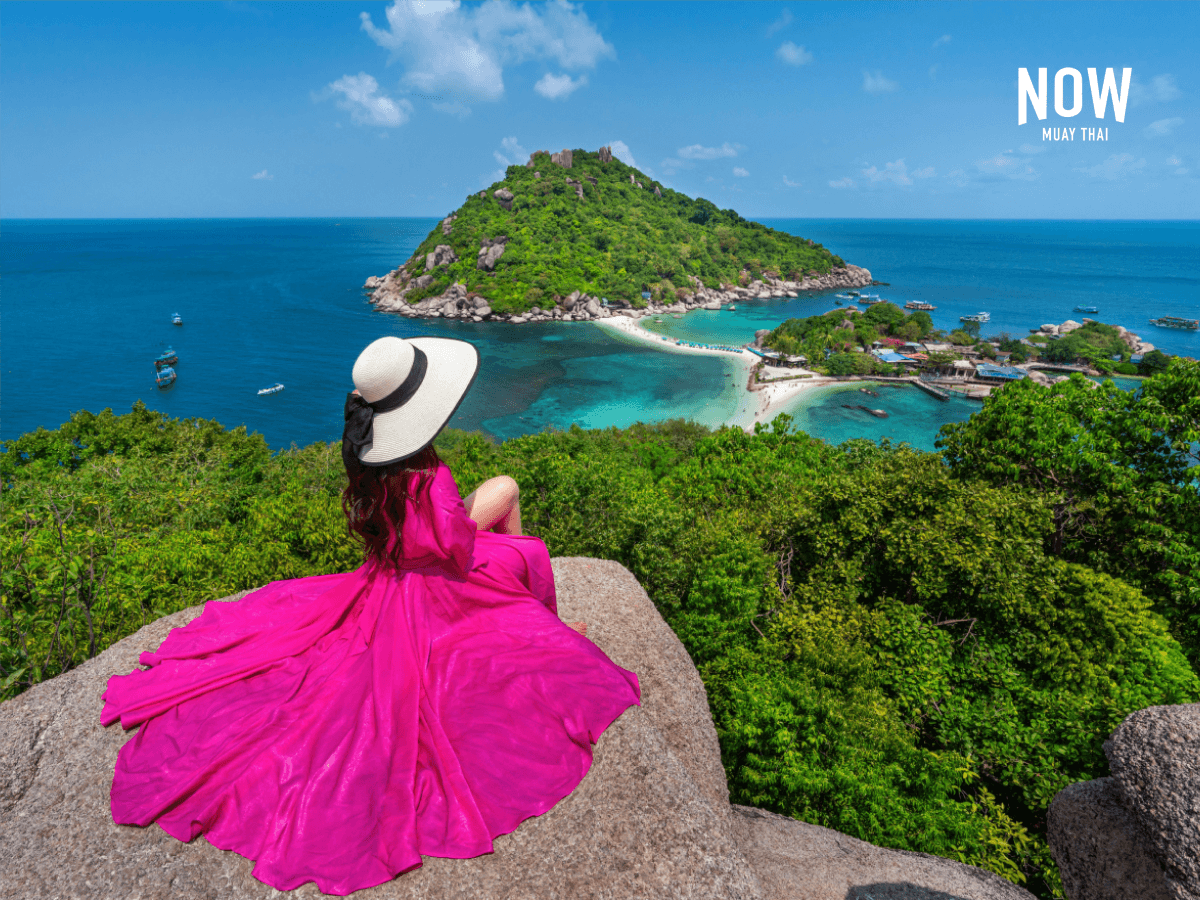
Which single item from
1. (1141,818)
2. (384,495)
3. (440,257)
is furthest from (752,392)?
(440,257)

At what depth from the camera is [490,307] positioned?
92938 millimetres

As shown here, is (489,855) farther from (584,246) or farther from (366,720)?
(584,246)

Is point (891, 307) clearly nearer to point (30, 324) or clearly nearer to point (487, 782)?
point (487, 782)

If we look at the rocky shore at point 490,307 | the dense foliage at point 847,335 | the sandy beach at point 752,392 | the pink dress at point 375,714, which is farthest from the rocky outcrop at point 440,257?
the pink dress at point 375,714

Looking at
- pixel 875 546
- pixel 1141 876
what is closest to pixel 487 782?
pixel 1141 876

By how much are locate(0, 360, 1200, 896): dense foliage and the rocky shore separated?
267 ft

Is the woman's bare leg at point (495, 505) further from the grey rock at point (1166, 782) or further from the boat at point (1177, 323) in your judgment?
the boat at point (1177, 323)

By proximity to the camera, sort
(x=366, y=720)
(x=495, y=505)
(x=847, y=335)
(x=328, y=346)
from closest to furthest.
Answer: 1. (x=366, y=720)
2. (x=495, y=505)
3. (x=847, y=335)
4. (x=328, y=346)

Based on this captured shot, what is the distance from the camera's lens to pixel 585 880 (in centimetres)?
313

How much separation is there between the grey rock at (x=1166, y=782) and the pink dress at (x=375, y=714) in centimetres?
398

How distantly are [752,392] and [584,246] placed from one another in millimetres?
61111

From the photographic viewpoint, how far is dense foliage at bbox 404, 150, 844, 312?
9856 centimetres

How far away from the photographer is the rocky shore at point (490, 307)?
92.9 meters

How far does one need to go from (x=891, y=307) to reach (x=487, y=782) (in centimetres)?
9283
